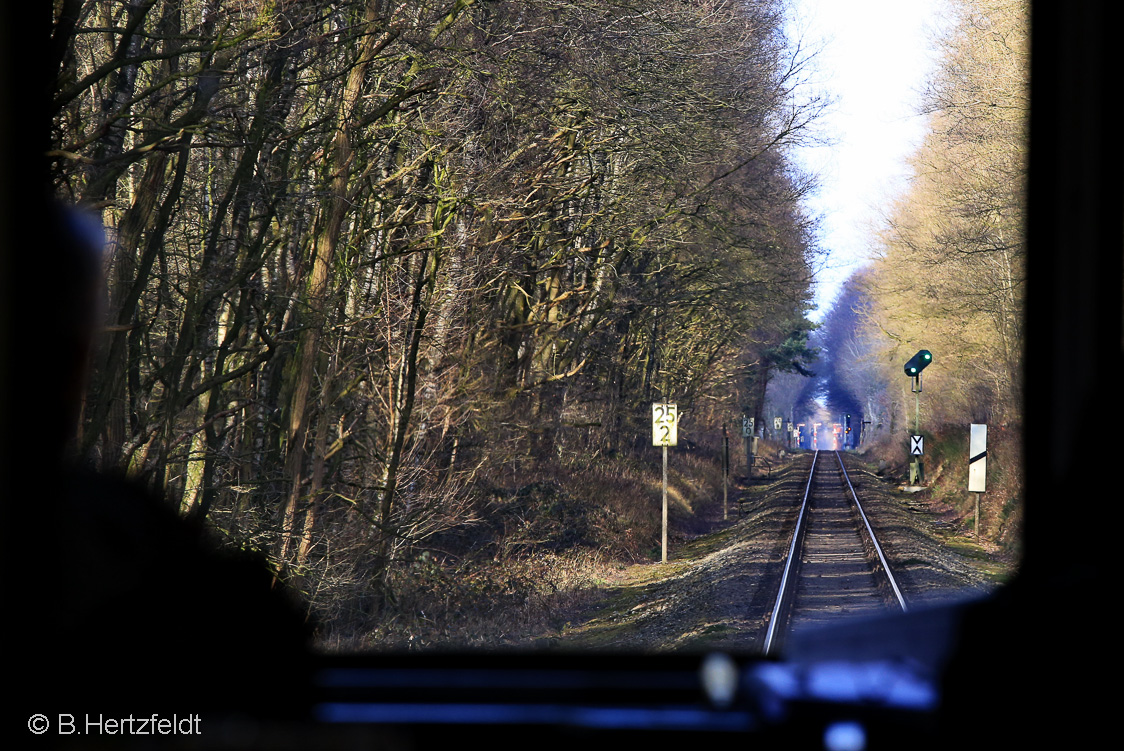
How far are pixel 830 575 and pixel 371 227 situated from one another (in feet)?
30.2

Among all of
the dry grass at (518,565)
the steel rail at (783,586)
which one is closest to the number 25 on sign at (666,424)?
the dry grass at (518,565)

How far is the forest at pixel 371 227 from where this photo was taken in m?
8.14

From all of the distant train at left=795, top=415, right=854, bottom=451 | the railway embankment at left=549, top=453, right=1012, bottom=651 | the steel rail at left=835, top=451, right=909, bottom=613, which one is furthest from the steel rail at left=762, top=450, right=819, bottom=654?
the distant train at left=795, top=415, right=854, bottom=451

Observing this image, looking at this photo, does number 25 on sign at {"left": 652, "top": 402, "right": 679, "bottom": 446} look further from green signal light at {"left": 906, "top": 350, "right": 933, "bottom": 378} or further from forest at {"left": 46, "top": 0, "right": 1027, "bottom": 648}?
green signal light at {"left": 906, "top": 350, "right": 933, "bottom": 378}

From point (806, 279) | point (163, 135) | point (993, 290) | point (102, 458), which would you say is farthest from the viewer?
→ point (806, 279)

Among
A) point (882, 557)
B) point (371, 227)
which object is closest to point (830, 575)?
point (882, 557)

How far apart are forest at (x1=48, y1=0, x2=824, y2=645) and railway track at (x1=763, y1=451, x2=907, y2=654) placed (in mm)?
3950

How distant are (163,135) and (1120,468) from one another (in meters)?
7.49

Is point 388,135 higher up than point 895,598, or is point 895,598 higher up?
point 388,135

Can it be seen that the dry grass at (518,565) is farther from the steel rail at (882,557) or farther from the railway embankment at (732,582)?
the steel rail at (882,557)

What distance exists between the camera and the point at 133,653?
143cm

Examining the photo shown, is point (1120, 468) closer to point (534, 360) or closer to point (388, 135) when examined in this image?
point (388, 135)

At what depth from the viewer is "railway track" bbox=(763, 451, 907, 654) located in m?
12.1

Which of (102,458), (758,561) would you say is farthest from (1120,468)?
(758,561)
